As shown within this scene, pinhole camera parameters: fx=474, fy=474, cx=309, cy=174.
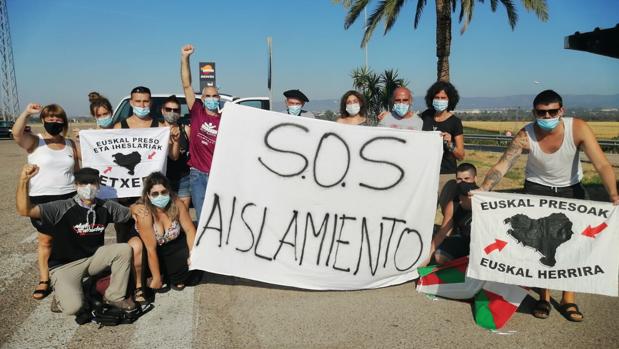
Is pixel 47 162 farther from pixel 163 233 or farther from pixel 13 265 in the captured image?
pixel 13 265

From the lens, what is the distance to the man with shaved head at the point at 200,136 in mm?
4570

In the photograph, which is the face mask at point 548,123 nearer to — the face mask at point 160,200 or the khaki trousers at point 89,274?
the face mask at point 160,200

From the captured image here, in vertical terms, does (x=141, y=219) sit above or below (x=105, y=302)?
above

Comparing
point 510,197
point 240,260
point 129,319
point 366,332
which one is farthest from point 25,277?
point 510,197

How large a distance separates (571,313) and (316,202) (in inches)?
84.7

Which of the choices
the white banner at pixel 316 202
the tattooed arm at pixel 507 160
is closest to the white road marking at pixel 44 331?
the white banner at pixel 316 202

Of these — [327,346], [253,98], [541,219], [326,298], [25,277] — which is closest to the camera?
[327,346]

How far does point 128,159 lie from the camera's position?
484cm

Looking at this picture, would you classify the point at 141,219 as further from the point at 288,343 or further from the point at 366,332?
the point at 366,332

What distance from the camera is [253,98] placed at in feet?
31.9

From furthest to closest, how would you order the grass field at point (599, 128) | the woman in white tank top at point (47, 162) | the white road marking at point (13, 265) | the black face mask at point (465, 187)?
1. the grass field at point (599, 128)
2. the white road marking at point (13, 265)
3. the black face mask at point (465, 187)
4. the woman in white tank top at point (47, 162)

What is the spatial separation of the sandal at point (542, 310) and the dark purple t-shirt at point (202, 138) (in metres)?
3.05

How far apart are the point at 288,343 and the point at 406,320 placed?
3.11 feet

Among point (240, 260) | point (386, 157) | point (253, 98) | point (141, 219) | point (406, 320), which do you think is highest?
point (253, 98)
